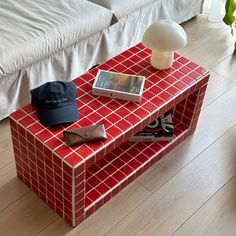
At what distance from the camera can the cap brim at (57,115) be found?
1492 mm

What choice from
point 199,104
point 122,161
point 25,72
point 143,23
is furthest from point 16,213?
point 143,23

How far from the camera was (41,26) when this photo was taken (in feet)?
6.55

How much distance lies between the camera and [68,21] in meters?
2.06

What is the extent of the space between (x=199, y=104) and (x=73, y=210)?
782mm

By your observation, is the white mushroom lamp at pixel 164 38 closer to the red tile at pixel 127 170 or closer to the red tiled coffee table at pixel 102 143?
the red tiled coffee table at pixel 102 143

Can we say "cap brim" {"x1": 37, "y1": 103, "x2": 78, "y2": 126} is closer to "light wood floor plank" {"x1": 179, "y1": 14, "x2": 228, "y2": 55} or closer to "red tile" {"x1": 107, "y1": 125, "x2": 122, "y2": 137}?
"red tile" {"x1": 107, "y1": 125, "x2": 122, "y2": 137}

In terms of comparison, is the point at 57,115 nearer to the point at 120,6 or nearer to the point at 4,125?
the point at 4,125

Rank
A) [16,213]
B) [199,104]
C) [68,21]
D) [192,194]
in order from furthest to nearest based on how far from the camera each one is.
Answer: [68,21]
[199,104]
[192,194]
[16,213]

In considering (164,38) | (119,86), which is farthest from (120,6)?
(119,86)

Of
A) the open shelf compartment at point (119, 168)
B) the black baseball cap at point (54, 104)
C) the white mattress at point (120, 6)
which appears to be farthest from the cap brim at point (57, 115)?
the white mattress at point (120, 6)

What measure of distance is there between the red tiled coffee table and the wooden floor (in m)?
0.04

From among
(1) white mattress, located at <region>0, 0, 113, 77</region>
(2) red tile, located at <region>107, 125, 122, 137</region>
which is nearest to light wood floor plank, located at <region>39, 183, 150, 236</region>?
(2) red tile, located at <region>107, 125, 122, 137</region>

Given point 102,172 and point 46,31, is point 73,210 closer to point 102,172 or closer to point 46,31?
point 102,172

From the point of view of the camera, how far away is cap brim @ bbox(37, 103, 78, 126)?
1492 mm
